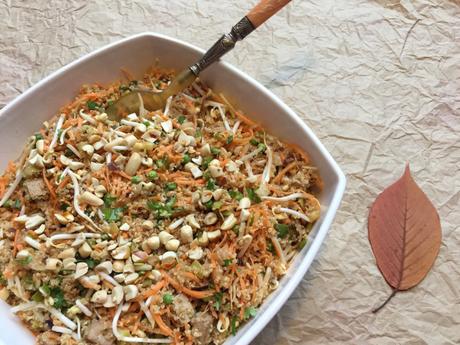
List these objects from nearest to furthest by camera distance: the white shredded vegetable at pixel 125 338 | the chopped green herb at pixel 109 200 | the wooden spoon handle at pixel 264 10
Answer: the white shredded vegetable at pixel 125 338 < the chopped green herb at pixel 109 200 < the wooden spoon handle at pixel 264 10

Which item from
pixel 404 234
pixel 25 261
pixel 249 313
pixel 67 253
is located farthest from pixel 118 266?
pixel 404 234

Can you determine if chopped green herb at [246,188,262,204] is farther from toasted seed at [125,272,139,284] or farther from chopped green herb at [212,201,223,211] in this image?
toasted seed at [125,272,139,284]

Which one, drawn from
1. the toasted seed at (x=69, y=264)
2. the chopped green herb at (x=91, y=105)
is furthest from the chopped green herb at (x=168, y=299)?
the chopped green herb at (x=91, y=105)

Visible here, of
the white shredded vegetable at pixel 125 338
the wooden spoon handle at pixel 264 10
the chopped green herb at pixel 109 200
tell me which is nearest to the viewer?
the white shredded vegetable at pixel 125 338

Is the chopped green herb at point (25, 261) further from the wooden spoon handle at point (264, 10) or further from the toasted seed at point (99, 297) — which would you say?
the wooden spoon handle at point (264, 10)

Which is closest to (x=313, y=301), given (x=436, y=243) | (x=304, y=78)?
(x=436, y=243)

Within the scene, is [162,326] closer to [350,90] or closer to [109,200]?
[109,200]

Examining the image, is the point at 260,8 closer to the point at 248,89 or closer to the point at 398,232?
the point at 248,89

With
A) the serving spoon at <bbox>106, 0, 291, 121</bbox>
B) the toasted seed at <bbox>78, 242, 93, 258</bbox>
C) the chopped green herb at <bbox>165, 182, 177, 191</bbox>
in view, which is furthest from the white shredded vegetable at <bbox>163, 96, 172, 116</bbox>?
the toasted seed at <bbox>78, 242, 93, 258</bbox>
